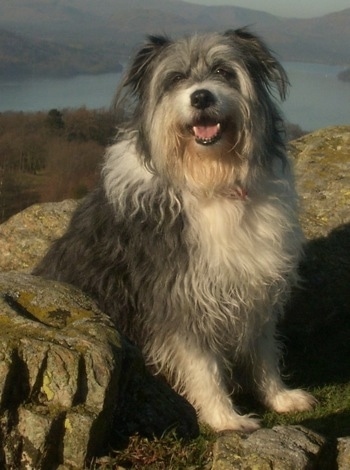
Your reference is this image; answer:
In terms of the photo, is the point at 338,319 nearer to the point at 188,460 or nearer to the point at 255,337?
the point at 255,337

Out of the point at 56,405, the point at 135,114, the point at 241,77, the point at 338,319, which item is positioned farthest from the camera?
the point at 338,319

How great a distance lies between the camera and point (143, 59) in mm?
4152

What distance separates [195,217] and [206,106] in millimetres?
752

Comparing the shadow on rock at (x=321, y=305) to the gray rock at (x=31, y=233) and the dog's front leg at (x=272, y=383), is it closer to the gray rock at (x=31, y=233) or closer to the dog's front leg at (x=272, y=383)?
the dog's front leg at (x=272, y=383)

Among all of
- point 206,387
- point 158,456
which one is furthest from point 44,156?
point 158,456

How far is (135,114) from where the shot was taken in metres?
4.20

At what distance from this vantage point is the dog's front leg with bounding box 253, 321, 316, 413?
4969 mm

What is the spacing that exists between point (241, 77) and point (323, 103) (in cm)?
2303

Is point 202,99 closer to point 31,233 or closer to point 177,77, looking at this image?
point 177,77

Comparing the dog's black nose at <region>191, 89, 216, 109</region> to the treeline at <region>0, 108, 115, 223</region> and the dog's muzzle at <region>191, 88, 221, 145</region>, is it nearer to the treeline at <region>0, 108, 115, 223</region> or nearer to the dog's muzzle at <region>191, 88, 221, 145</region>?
the dog's muzzle at <region>191, 88, 221, 145</region>

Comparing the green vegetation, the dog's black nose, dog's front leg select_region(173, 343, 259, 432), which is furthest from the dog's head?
the green vegetation

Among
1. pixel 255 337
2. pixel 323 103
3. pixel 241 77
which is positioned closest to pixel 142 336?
pixel 255 337

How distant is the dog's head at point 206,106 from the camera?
3.84 m

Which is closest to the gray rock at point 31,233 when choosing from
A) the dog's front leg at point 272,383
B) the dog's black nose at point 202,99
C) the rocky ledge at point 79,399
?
the dog's front leg at point 272,383
